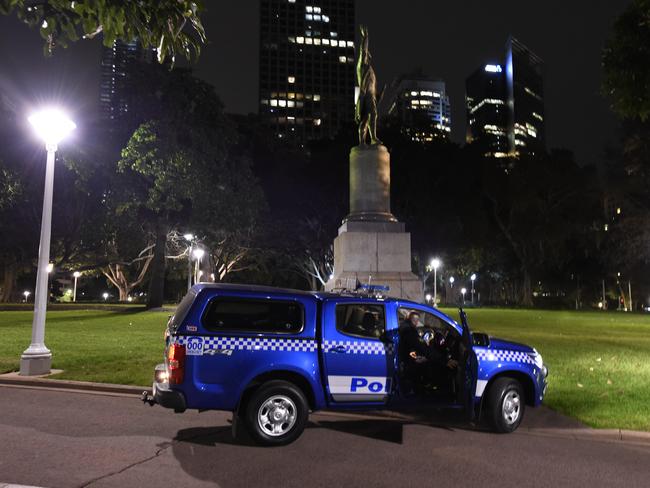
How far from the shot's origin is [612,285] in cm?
8944

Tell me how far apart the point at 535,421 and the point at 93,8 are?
7.52 metres

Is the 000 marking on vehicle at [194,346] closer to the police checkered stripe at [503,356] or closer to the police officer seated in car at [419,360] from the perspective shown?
the police officer seated in car at [419,360]

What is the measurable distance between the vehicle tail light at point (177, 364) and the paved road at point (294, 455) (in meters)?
0.82

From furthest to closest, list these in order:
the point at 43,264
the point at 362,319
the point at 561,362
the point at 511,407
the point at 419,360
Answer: the point at 561,362 → the point at 43,264 → the point at 511,407 → the point at 419,360 → the point at 362,319

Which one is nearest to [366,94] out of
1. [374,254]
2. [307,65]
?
[374,254]

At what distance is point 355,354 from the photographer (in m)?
6.89

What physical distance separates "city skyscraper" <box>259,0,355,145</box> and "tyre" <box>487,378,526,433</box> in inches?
5911

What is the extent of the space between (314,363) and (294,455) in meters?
1.03

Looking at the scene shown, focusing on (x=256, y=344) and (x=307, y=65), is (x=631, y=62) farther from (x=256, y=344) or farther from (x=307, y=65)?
(x=307, y=65)

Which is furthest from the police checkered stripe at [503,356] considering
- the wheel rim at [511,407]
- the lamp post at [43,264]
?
the lamp post at [43,264]

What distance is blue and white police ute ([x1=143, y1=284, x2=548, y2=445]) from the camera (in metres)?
6.40

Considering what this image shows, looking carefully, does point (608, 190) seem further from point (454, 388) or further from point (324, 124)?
point (324, 124)

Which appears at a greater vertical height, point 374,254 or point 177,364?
point 374,254

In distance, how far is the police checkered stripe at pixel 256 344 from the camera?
6.40 metres
